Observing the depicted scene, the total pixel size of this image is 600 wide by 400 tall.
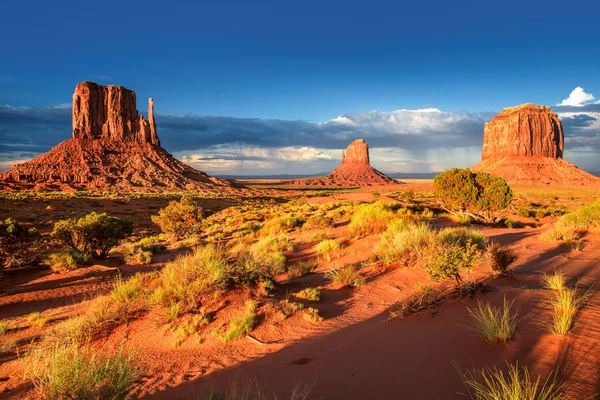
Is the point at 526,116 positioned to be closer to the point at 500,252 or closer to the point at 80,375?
the point at 500,252

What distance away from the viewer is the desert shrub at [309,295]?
25.3 feet

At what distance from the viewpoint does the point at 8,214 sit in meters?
34.2

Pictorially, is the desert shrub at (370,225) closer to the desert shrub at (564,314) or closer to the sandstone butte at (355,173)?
the desert shrub at (564,314)

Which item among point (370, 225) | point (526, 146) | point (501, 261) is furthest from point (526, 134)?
point (501, 261)

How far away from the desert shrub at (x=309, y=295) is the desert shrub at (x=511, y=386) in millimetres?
3857

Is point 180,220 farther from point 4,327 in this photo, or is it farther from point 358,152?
point 358,152

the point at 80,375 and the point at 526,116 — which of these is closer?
the point at 80,375

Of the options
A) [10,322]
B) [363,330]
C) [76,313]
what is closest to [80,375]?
[363,330]

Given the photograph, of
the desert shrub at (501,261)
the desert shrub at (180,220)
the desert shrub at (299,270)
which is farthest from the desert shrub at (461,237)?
the desert shrub at (180,220)

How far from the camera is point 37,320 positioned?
791 cm

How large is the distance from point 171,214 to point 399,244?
1927 centimetres

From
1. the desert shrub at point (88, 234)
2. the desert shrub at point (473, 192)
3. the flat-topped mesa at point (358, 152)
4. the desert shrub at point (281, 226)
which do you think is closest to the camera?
the desert shrub at point (88, 234)

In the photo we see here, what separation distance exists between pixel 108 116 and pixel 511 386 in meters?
125

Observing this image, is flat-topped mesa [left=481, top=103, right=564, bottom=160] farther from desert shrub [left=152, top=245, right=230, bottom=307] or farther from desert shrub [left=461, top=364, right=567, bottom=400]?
desert shrub [left=461, top=364, right=567, bottom=400]
